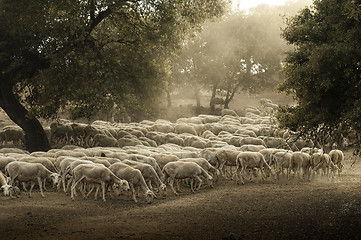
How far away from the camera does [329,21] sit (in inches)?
475

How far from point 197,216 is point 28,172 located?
21.4 feet

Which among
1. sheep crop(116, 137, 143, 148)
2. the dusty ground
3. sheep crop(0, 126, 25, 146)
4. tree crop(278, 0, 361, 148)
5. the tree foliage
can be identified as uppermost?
the tree foliage

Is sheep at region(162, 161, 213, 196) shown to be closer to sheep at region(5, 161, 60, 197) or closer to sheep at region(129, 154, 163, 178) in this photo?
sheep at region(129, 154, 163, 178)

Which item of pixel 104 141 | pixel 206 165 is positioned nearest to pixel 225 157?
pixel 206 165

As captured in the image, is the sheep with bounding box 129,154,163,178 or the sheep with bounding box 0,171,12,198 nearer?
the sheep with bounding box 0,171,12,198

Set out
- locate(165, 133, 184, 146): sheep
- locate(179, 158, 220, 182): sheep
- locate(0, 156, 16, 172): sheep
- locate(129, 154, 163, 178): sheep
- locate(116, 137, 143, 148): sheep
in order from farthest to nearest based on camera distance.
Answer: locate(165, 133, 184, 146): sheep, locate(116, 137, 143, 148): sheep, locate(179, 158, 220, 182): sheep, locate(129, 154, 163, 178): sheep, locate(0, 156, 16, 172): sheep

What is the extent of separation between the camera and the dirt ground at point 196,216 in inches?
418

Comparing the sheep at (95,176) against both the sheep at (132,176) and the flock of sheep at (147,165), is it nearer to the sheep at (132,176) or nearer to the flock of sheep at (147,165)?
the flock of sheep at (147,165)

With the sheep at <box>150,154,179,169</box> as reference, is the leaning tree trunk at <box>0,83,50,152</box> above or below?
above

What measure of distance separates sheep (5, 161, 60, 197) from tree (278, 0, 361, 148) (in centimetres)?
865

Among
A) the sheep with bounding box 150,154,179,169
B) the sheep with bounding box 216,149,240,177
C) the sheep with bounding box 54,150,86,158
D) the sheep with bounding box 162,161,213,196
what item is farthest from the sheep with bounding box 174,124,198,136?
the sheep with bounding box 162,161,213,196

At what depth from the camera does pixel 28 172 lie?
1468 cm

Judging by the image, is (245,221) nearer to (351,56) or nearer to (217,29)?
(351,56)

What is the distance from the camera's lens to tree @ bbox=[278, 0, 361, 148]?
11.2 meters
